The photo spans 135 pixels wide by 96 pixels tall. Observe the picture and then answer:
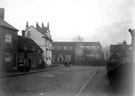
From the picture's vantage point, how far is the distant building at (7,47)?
93.2 ft

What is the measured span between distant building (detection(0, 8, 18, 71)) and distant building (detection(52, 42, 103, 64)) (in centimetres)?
4996

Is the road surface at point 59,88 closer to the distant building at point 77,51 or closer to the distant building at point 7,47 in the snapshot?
the distant building at point 7,47

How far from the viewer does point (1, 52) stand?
92.9ft

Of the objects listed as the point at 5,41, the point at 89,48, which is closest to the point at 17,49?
the point at 5,41

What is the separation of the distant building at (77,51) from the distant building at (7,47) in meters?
50.0

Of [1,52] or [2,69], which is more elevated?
[1,52]

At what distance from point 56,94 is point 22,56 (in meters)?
27.0

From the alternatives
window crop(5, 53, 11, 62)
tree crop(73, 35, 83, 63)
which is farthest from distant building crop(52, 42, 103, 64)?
window crop(5, 53, 11, 62)

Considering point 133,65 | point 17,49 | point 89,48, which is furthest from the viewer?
point 89,48

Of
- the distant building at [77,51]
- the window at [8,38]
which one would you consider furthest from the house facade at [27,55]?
the distant building at [77,51]

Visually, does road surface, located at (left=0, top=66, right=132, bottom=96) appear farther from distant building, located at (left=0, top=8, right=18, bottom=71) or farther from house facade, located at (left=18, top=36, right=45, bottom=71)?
house facade, located at (left=18, top=36, right=45, bottom=71)

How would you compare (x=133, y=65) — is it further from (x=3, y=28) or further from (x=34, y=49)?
(x=34, y=49)

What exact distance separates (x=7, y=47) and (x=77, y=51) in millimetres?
61794

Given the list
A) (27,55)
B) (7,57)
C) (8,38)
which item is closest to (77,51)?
(27,55)
